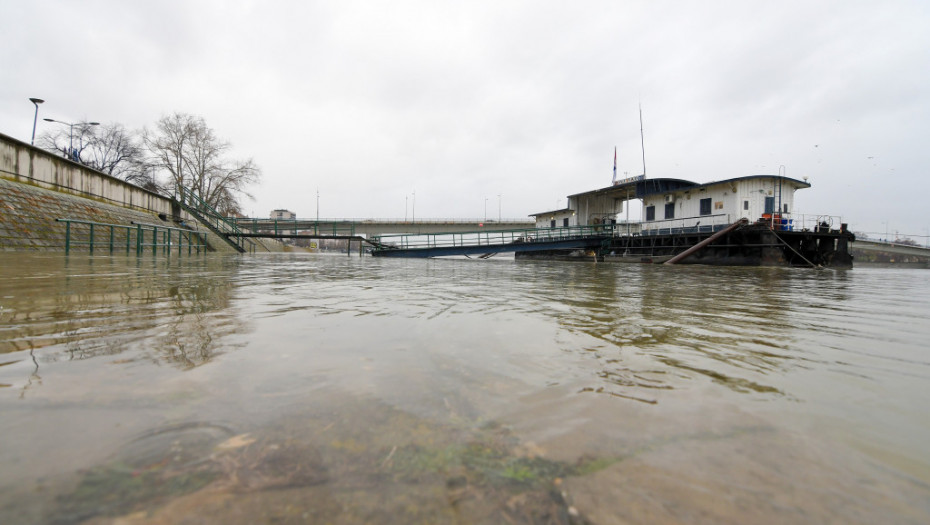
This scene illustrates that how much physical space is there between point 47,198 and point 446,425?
1908 centimetres

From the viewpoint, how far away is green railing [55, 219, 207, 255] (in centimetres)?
1188

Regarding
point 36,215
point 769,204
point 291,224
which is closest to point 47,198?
point 36,215

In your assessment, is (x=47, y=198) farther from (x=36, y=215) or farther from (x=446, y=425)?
(x=446, y=425)

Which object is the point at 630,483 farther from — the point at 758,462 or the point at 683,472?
the point at 758,462

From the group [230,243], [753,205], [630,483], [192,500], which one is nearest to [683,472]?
[630,483]

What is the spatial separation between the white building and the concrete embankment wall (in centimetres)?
2773

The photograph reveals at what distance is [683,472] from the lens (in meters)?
0.95

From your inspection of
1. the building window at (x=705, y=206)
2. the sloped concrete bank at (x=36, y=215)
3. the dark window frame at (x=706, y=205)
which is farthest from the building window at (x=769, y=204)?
the sloped concrete bank at (x=36, y=215)

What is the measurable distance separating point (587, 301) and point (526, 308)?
0.98m

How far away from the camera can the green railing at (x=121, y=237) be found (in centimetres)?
1188

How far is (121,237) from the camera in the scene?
15.5 m

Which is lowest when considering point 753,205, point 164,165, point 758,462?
point 758,462

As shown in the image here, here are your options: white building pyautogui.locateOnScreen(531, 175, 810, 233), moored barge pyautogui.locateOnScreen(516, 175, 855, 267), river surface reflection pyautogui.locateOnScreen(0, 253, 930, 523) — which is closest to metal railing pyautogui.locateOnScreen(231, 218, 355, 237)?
moored barge pyautogui.locateOnScreen(516, 175, 855, 267)

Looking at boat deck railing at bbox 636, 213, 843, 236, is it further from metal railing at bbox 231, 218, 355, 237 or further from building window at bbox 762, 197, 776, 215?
metal railing at bbox 231, 218, 355, 237
